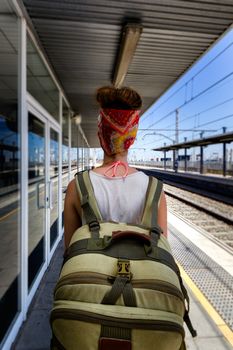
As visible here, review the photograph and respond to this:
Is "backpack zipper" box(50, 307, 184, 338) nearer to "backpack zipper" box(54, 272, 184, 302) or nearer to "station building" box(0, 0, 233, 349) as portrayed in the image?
"backpack zipper" box(54, 272, 184, 302)

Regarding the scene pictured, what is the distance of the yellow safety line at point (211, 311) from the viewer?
106 inches

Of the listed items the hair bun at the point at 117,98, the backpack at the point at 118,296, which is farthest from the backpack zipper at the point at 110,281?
the hair bun at the point at 117,98

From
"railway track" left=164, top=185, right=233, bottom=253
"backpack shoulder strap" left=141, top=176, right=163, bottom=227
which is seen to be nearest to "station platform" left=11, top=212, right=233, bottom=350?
"railway track" left=164, top=185, right=233, bottom=253

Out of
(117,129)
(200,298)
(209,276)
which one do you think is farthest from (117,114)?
(209,276)

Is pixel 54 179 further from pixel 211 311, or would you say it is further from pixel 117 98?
pixel 117 98

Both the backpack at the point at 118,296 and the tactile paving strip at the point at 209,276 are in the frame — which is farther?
the tactile paving strip at the point at 209,276

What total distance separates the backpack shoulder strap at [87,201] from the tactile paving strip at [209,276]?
2.50 m

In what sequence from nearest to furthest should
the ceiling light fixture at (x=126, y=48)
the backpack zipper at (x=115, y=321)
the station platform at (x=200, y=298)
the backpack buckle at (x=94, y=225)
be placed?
the backpack zipper at (x=115, y=321) → the backpack buckle at (x=94, y=225) → the station platform at (x=200, y=298) → the ceiling light fixture at (x=126, y=48)

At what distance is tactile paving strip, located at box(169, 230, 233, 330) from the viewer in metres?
3.21

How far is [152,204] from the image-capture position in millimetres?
1154

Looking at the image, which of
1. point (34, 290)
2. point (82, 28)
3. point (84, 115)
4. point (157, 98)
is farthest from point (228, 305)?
point (84, 115)

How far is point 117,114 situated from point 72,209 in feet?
1.52

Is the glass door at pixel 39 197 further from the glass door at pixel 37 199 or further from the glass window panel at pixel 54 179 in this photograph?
the glass window panel at pixel 54 179

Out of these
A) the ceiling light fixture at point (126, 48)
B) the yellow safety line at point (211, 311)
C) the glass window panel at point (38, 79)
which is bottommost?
the yellow safety line at point (211, 311)
